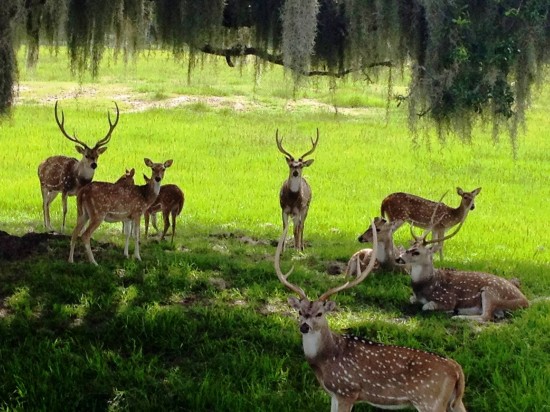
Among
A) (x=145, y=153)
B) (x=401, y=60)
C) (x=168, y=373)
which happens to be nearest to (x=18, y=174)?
(x=145, y=153)

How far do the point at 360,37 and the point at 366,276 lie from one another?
3342 mm

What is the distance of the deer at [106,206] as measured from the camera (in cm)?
870

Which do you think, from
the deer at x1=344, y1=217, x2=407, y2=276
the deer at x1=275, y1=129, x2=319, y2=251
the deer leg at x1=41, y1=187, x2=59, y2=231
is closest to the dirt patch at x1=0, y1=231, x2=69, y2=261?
the deer leg at x1=41, y1=187, x2=59, y2=231

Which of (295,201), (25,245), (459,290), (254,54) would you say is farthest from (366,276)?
(254,54)

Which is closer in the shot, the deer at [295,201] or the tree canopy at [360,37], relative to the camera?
the tree canopy at [360,37]

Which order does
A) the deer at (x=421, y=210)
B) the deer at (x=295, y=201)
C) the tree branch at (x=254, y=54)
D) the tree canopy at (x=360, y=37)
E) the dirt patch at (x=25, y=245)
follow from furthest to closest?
the deer at (x=295, y=201) → the tree branch at (x=254, y=54) → the deer at (x=421, y=210) → the tree canopy at (x=360, y=37) → the dirt patch at (x=25, y=245)

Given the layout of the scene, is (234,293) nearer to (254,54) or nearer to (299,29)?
(299,29)

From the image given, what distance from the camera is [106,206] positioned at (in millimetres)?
8844

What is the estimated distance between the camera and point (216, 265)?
891cm

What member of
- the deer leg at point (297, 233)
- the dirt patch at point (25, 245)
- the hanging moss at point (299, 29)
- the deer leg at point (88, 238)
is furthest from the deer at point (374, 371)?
the deer leg at point (297, 233)

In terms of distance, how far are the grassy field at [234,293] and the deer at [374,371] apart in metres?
0.62

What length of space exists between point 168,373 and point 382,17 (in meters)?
4.61

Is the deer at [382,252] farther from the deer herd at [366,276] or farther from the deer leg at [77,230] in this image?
the deer leg at [77,230]

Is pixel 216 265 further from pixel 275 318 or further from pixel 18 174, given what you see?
pixel 18 174
